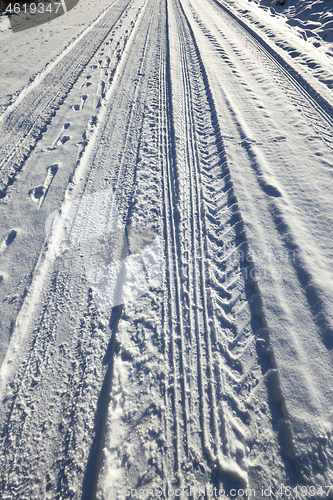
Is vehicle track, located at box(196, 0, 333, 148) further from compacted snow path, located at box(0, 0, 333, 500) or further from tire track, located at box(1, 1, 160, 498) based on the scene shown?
tire track, located at box(1, 1, 160, 498)

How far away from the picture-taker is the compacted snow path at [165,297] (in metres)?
1.50

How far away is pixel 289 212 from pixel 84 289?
214cm

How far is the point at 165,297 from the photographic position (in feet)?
7.02

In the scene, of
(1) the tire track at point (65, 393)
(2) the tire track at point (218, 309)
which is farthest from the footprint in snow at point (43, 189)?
(2) the tire track at point (218, 309)

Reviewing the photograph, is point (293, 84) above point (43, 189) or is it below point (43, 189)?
above

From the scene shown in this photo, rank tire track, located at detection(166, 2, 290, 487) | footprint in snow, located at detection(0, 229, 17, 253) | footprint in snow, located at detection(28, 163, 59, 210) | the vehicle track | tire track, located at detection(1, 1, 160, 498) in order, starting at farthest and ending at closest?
the vehicle track < footprint in snow, located at detection(28, 163, 59, 210) < footprint in snow, located at detection(0, 229, 17, 253) < tire track, located at detection(166, 2, 290, 487) < tire track, located at detection(1, 1, 160, 498)

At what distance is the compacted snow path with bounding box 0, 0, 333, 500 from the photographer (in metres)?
1.50

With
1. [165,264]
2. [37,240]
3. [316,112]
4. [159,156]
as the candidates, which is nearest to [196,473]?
[165,264]

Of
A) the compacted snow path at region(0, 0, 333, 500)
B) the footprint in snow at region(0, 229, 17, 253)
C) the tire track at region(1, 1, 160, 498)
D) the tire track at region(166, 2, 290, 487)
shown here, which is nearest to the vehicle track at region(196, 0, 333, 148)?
the compacted snow path at region(0, 0, 333, 500)

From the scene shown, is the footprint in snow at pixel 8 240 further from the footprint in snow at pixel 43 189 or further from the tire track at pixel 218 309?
the tire track at pixel 218 309

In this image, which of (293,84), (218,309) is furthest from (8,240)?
(293,84)

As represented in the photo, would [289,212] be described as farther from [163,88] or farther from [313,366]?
[163,88]

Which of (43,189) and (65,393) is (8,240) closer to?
(43,189)

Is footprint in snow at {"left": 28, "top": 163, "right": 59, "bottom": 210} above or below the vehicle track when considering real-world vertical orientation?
below
